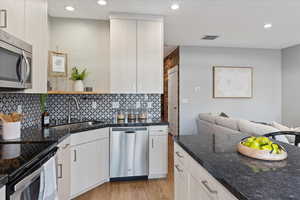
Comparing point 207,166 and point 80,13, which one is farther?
point 80,13

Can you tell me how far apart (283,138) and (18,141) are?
2981 mm

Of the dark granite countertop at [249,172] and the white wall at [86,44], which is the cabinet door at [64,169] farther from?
the white wall at [86,44]

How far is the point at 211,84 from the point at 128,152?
3518 mm

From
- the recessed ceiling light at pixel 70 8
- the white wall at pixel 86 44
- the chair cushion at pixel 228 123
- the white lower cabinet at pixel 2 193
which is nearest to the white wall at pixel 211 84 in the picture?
the chair cushion at pixel 228 123

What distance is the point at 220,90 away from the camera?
17.7ft

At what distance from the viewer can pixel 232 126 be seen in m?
3.27

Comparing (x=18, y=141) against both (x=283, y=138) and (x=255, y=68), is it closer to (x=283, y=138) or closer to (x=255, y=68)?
(x=283, y=138)

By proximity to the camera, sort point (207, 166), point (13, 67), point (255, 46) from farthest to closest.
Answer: point (255, 46) → point (13, 67) → point (207, 166)

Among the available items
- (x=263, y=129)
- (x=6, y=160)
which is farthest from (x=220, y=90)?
(x=6, y=160)

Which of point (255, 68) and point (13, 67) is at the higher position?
point (255, 68)

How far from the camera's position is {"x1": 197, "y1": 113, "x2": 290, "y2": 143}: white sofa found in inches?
102

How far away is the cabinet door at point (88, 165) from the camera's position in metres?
2.35

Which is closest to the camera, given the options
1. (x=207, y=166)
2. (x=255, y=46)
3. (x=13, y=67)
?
(x=207, y=166)

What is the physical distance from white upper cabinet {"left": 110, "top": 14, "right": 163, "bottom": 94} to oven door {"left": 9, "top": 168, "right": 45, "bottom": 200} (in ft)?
6.18
